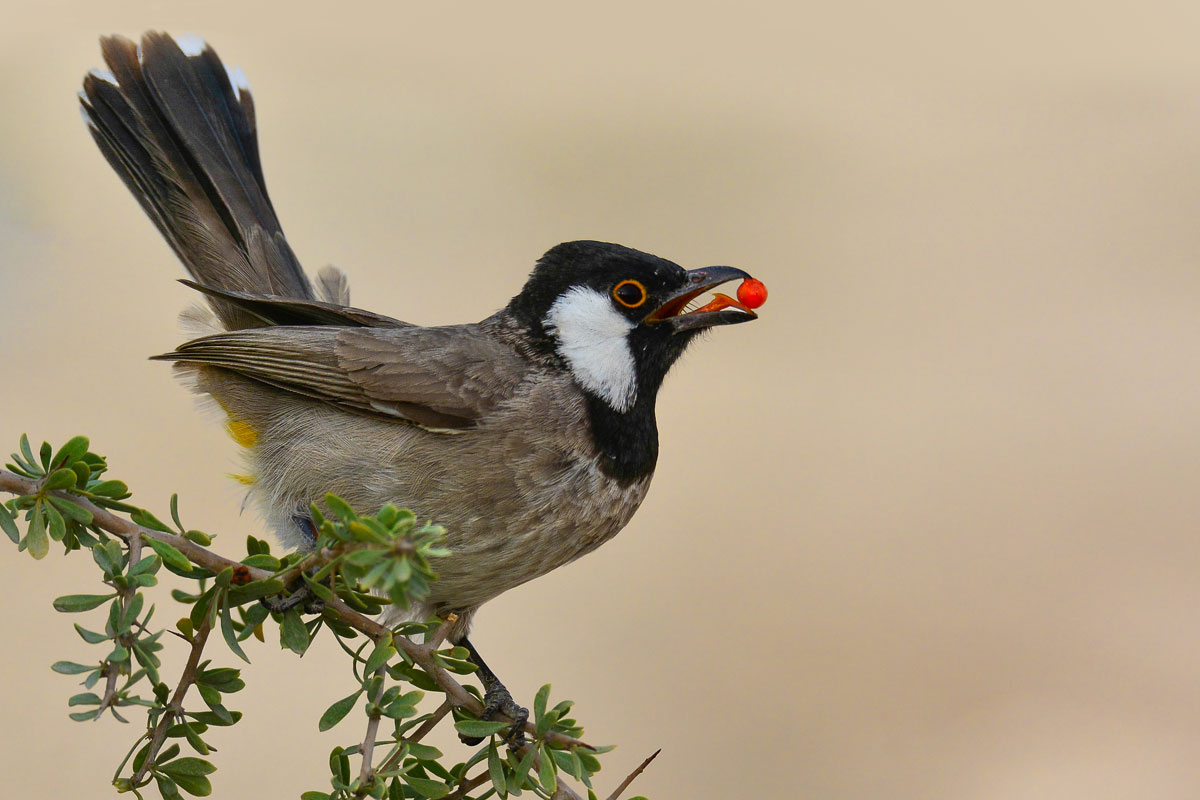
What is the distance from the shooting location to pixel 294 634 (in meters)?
1.47

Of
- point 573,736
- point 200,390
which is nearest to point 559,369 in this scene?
point 200,390

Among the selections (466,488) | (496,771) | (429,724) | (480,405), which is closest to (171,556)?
(429,724)

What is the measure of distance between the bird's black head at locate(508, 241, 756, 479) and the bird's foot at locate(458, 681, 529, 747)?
0.54 meters

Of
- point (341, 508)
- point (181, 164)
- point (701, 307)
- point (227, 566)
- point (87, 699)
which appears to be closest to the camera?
point (341, 508)

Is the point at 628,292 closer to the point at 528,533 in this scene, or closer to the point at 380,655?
the point at 528,533

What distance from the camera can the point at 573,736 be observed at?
157 centimetres

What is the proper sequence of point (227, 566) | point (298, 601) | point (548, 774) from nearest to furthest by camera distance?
point (227, 566), point (548, 774), point (298, 601)

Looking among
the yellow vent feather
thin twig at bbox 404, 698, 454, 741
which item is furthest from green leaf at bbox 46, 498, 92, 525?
the yellow vent feather

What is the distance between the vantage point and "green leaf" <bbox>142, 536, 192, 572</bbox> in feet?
4.39

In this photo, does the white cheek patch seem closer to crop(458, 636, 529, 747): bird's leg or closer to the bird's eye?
the bird's eye

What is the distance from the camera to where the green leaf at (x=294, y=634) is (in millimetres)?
1456

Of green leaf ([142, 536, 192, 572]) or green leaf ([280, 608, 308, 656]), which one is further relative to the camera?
green leaf ([280, 608, 308, 656])

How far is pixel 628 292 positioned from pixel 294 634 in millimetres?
1261

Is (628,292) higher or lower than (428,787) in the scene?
higher
